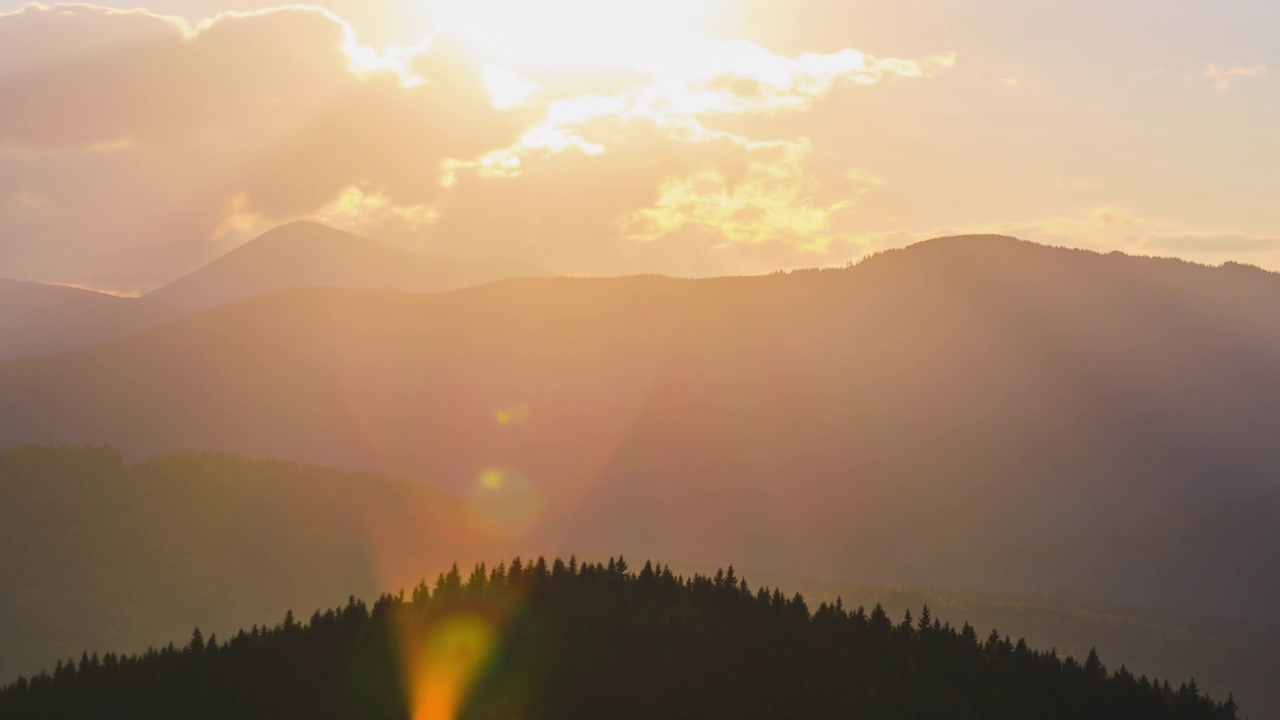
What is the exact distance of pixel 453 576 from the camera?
7812 centimetres

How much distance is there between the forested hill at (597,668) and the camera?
6225 cm

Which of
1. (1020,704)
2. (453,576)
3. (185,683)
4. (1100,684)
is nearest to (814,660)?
(1020,704)

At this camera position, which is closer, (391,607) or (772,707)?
(772,707)

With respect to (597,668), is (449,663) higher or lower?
lower

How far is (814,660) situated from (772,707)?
7370 millimetres

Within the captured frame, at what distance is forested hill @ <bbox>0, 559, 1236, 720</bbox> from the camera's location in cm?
6225

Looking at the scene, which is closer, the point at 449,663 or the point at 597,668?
the point at 597,668

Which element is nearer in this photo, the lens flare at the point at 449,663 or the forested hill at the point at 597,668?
the forested hill at the point at 597,668

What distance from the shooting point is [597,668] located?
2512 inches

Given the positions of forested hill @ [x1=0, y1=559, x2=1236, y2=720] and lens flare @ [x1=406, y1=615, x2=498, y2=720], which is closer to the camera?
forested hill @ [x1=0, y1=559, x2=1236, y2=720]

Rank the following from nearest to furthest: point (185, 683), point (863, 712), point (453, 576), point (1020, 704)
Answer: point (863, 712) < point (1020, 704) < point (185, 683) < point (453, 576)

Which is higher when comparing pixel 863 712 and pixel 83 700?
pixel 863 712

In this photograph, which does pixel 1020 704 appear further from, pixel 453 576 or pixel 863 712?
pixel 453 576

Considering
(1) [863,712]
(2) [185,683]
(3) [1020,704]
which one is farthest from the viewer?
(2) [185,683]
